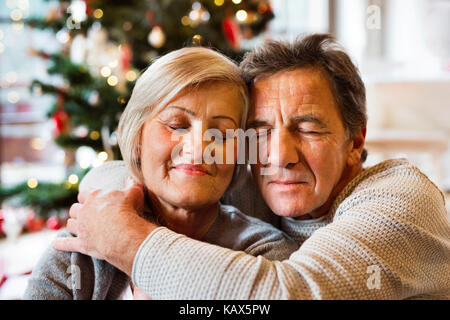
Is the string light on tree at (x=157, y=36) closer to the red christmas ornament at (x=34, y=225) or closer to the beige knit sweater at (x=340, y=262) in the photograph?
Result: the beige knit sweater at (x=340, y=262)

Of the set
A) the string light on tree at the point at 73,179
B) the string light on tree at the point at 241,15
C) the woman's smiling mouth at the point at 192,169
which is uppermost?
the string light on tree at the point at 241,15

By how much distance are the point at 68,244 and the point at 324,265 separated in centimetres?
59

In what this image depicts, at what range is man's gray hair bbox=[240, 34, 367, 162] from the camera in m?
1.14

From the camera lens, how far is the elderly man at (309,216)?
2.65 ft

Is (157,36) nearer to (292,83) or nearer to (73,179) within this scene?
(73,179)

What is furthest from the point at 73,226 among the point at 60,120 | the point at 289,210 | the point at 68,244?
the point at 60,120

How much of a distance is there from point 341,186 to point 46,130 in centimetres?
347

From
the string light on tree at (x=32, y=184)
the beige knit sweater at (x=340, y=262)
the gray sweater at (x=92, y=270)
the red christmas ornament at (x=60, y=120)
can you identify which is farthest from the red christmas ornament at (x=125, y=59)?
the beige knit sweater at (x=340, y=262)

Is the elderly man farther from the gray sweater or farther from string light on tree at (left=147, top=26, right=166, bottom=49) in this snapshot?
string light on tree at (left=147, top=26, right=166, bottom=49)

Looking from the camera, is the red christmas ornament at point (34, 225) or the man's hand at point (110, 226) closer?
the man's hand at point (110, 226)

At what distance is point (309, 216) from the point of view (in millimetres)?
1210

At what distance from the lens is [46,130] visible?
13.4 feet

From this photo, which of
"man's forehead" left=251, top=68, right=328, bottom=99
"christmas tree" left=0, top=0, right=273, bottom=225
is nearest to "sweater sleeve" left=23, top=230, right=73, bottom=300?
"man's forehead" left=251, top=68, right=328, bottom=99
